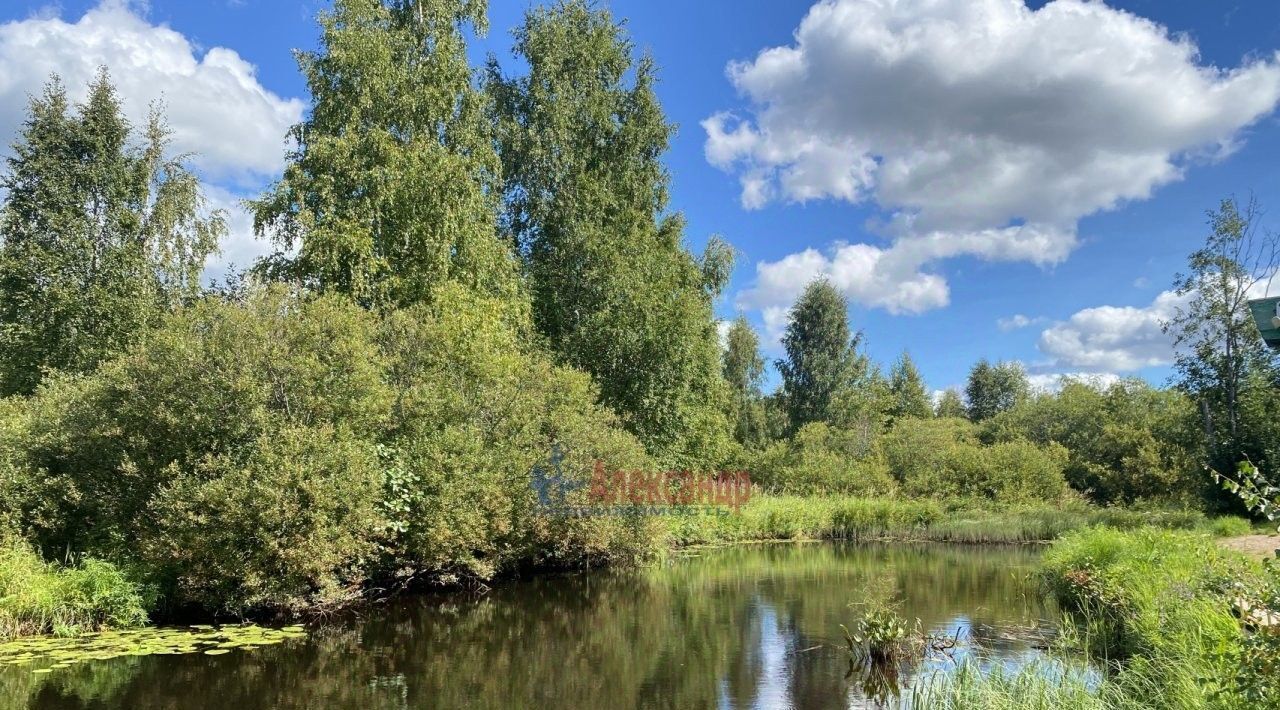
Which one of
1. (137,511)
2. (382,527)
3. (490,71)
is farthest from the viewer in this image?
(490,71)

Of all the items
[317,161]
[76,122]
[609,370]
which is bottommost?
[609,370]

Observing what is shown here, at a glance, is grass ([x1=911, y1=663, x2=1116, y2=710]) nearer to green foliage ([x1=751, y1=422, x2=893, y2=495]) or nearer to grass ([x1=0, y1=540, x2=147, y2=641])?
grass ([x1=0, y1=540, x2=147, y2=641])

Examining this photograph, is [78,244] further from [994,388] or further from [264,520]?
[994,388]

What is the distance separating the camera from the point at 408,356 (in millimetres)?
17047

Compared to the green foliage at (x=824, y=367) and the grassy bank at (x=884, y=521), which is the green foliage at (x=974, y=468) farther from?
the green foliage at (x=824, y=367)

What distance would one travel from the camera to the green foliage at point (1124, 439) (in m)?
30.1

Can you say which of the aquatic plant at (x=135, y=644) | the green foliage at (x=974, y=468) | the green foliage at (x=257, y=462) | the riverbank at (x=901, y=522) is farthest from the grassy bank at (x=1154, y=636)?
the green foliage at (x=974, y=468)

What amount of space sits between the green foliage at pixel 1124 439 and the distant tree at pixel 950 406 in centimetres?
2179

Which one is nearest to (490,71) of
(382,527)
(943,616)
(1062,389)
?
(382,527)

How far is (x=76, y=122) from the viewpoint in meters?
20.3

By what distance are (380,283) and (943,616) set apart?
50.1 feet

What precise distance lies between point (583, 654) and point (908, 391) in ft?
183

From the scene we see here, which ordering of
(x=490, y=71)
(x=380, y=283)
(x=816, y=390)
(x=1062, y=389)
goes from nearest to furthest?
1. (x=380, y=283)
2. (x=490, y=71)
3. (x=816, y=390)
4. (x=1062, y=389)

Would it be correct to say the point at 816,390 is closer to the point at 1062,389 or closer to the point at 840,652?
the point at 1062,389
